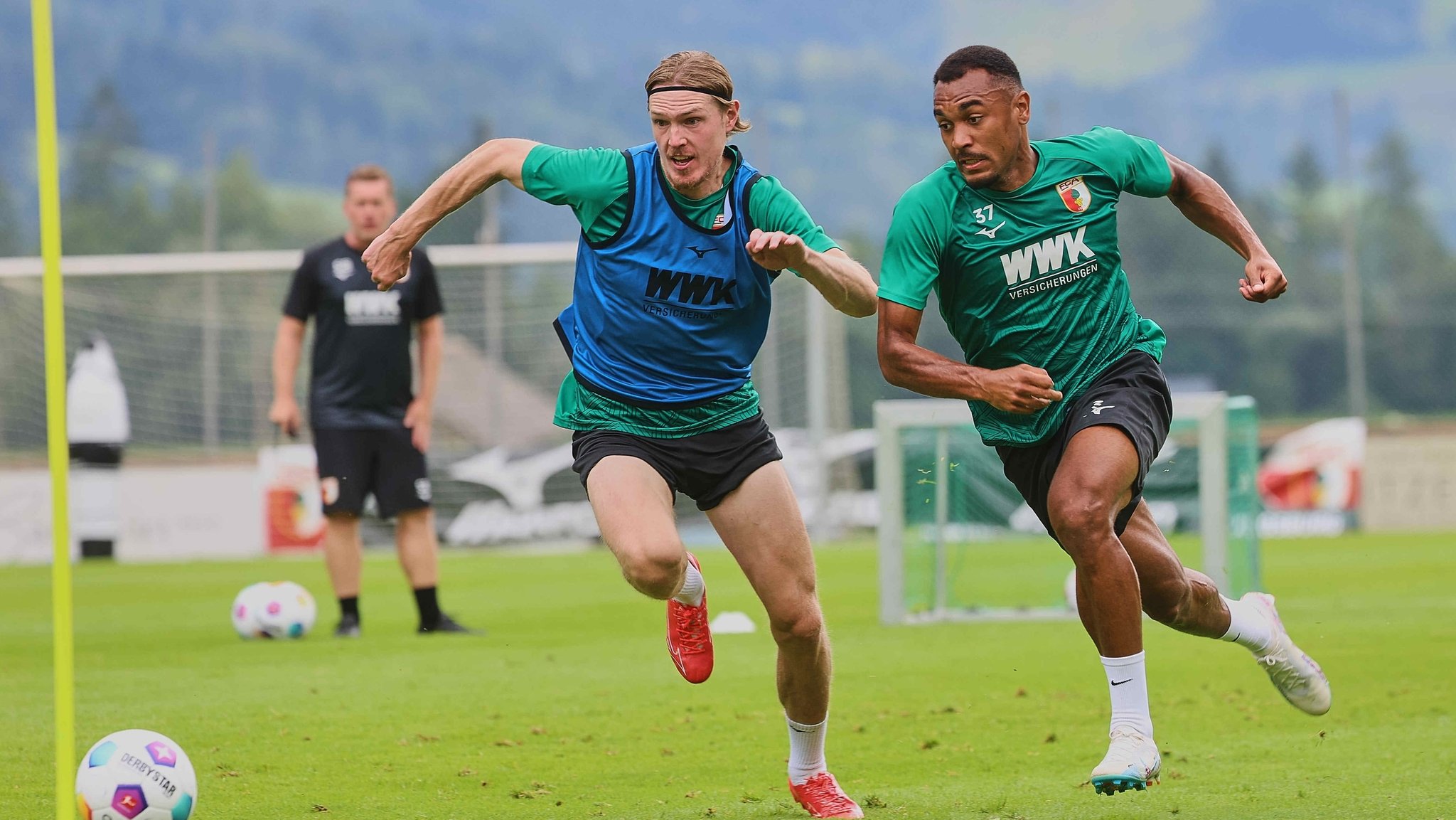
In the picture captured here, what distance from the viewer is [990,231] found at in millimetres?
5516

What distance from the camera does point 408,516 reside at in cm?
1013

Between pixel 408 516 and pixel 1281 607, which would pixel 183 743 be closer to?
pixel 408 516

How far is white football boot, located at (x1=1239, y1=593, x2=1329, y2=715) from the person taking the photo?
6.11m

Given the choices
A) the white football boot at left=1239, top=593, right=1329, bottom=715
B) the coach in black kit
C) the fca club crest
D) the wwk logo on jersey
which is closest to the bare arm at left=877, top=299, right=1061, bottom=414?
the fca club crest

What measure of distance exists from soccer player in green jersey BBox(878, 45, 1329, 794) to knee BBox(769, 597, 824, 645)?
78 cm

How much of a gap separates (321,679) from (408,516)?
180 centimetres

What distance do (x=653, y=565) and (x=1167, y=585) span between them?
1.73 metres

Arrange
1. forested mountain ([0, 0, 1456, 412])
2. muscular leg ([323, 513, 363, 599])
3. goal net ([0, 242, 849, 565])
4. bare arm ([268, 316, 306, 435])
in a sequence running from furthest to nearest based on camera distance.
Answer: forested mountain ([0, 0, 1456, 412])
goal net ([0, 242, 849, 565])
muscular leg ([323, 513, 363, 599])
bare arm ([268, 316, 306, 435])

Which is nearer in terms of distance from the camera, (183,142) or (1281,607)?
(1281,607)

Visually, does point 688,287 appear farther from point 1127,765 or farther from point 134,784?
point 134,784

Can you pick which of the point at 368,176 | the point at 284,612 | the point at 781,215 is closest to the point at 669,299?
the point at 781,215

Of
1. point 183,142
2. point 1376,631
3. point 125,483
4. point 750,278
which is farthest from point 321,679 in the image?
point 183,142

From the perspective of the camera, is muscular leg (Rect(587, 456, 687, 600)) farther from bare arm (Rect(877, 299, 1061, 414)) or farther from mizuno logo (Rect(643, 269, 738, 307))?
bare arm (Rect(877, 299, 1061, 414))

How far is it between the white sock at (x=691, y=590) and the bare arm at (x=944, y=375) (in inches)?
42.0
